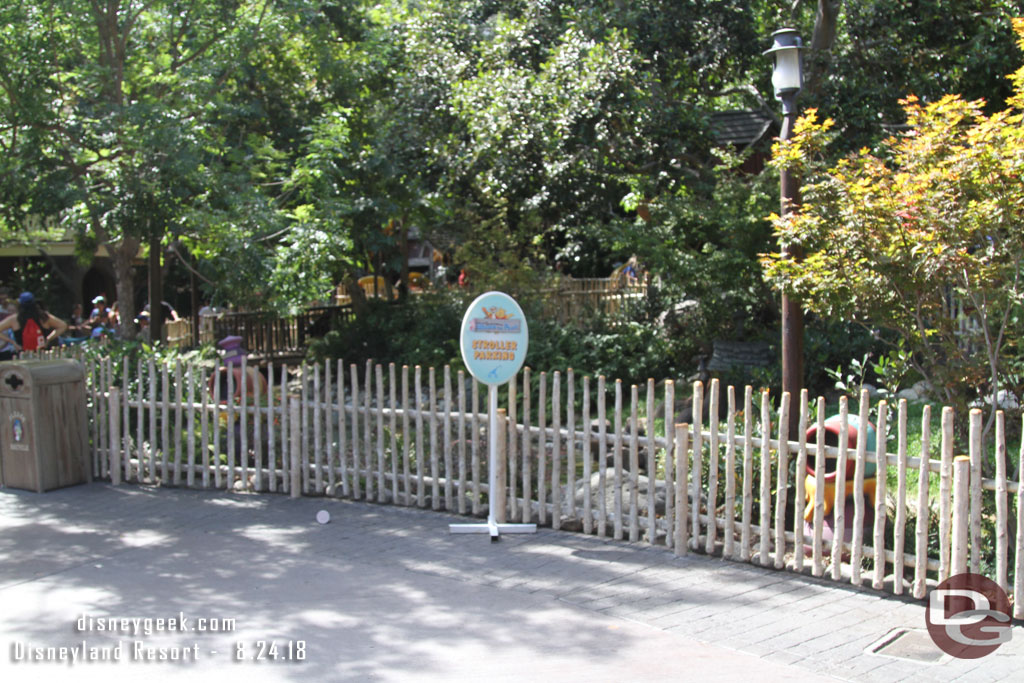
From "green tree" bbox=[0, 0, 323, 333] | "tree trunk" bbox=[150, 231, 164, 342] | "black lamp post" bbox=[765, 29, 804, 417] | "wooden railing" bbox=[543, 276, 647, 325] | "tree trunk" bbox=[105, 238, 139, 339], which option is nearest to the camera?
"black lamp post" bbox=[765, 29, 804, 417]

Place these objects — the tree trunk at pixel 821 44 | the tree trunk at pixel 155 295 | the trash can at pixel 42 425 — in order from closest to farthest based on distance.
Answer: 1. the trash can at pixel 42 425
2. the tree trunk at pixel 821 44
3. the tree trunk at pixel 155 295

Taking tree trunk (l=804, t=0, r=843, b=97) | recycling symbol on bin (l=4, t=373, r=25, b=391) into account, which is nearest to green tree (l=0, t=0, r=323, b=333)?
recycling symbol on bin (l=4, t=373, r=25, b=391)

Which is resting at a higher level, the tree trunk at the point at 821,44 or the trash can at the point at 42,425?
the tree trunk at the point at 821,44

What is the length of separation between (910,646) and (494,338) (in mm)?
3701

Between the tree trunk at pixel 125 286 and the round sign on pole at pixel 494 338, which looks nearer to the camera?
the round sign on pole at pixel 494 338

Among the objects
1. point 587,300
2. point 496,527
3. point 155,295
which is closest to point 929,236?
point 496,527

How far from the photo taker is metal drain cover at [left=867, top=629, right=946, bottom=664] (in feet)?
16.3

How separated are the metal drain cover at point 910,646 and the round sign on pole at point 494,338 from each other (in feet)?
11.0

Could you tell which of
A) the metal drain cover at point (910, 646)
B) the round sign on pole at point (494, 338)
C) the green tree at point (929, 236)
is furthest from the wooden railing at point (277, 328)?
the metal drain cover at point (910, 646)

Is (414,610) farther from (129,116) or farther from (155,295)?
(155,295)

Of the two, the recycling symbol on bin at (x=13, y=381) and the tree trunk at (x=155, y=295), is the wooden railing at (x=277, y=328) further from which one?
the recycling symbol on bin at (x=13, y=381)

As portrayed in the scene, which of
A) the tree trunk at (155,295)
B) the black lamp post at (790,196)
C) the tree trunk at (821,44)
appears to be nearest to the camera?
the black lamp post at (790,196)

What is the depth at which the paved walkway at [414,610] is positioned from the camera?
16.0 feet

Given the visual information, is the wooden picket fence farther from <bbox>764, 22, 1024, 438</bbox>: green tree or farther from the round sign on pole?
<bbox>764, 22, 1024, 438</bbox>: green tree
